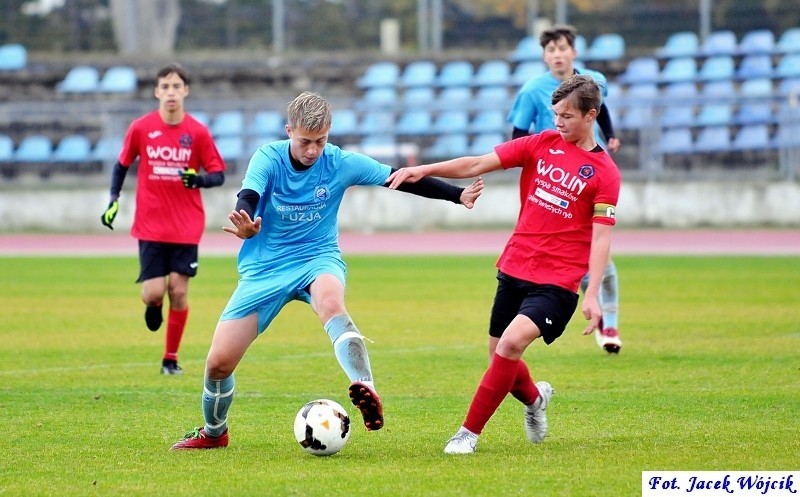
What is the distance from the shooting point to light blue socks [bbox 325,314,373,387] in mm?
6094

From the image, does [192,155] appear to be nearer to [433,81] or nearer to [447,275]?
[447,275]

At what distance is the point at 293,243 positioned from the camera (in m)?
6.57

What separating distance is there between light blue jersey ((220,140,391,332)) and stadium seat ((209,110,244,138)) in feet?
59.7

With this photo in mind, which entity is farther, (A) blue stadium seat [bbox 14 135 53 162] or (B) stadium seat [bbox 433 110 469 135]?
(A) blue stadium seat [bbox 14 135 53 162]

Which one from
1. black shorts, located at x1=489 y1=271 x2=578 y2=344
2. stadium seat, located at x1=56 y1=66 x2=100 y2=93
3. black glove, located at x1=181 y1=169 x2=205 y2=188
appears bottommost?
black shorts, located at x1=489 y1=271 x2=578 y2=344

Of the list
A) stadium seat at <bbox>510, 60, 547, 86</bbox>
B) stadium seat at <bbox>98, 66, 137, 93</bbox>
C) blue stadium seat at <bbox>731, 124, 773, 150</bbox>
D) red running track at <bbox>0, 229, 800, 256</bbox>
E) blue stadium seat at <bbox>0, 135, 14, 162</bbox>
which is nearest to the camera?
red running track at <bbox>0, 229, 800, 256</bbox>

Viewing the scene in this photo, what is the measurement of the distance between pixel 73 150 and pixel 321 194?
20.0 m

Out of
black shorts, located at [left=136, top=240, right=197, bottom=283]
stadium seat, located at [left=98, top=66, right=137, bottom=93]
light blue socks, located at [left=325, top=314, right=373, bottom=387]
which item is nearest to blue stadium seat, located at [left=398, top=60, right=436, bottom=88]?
stadium seat, located at [left=98, top=66, right=137, bottom=93]

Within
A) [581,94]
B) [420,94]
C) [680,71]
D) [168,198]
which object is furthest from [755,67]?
[581,94]

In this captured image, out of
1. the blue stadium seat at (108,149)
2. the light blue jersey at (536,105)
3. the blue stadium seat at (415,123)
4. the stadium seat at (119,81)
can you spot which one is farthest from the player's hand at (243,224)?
the stadium seat at (119,81)

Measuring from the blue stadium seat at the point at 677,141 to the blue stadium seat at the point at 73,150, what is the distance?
440 inches

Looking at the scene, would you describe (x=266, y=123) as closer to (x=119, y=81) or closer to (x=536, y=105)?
(x=119, y=81)

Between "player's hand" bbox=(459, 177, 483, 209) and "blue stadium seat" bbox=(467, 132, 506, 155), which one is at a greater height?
"player's hand" bbox=(459, 177, 483, 209)

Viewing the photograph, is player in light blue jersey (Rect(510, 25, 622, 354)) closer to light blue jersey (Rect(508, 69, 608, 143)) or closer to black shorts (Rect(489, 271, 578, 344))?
light blue jersey (Rect(508, 69, 608, 143))
